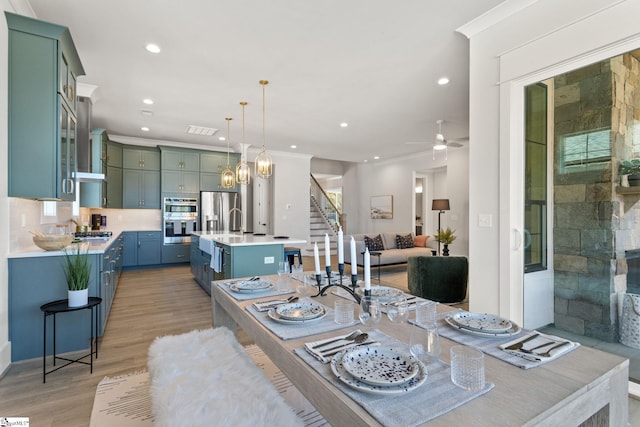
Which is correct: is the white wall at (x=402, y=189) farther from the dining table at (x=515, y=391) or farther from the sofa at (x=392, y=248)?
the dining table at (x=515, y=391)

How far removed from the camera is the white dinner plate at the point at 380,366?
33.4 inches

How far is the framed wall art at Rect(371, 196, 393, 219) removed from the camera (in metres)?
9.22

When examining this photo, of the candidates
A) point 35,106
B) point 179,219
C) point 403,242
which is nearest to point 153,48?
point 35,106

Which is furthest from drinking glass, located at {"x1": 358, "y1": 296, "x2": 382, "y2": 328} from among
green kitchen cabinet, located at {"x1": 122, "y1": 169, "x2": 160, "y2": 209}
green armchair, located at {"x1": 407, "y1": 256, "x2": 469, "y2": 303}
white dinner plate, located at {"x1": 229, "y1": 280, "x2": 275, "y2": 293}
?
green kitchen cabinet, located at {"x1": 122, "y1": 169, "x2": 160, "y2": 209}

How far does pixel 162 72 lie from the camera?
3.64 m

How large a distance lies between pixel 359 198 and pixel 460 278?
6.51 m

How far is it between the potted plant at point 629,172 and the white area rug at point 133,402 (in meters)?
2.67

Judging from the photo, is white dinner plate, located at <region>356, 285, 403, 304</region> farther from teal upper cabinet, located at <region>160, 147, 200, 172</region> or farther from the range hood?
teal upper cabinet, located at <region>160, 147, 200, 172</region>

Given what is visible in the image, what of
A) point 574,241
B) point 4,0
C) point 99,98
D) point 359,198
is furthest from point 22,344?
point 359,198

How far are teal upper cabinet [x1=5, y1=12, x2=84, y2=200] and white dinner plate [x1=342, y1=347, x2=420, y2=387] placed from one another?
2.86 metres

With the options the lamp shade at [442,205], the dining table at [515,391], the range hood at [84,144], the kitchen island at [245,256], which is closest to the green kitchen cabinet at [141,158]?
the range hood at [84,144]

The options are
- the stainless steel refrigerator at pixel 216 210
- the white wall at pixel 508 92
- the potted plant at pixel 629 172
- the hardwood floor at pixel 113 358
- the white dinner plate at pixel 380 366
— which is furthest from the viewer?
the stainless steel refrigerator at pixel 216 210

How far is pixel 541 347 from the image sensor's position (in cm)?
107

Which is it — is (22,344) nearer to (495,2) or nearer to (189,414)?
(189,414)
